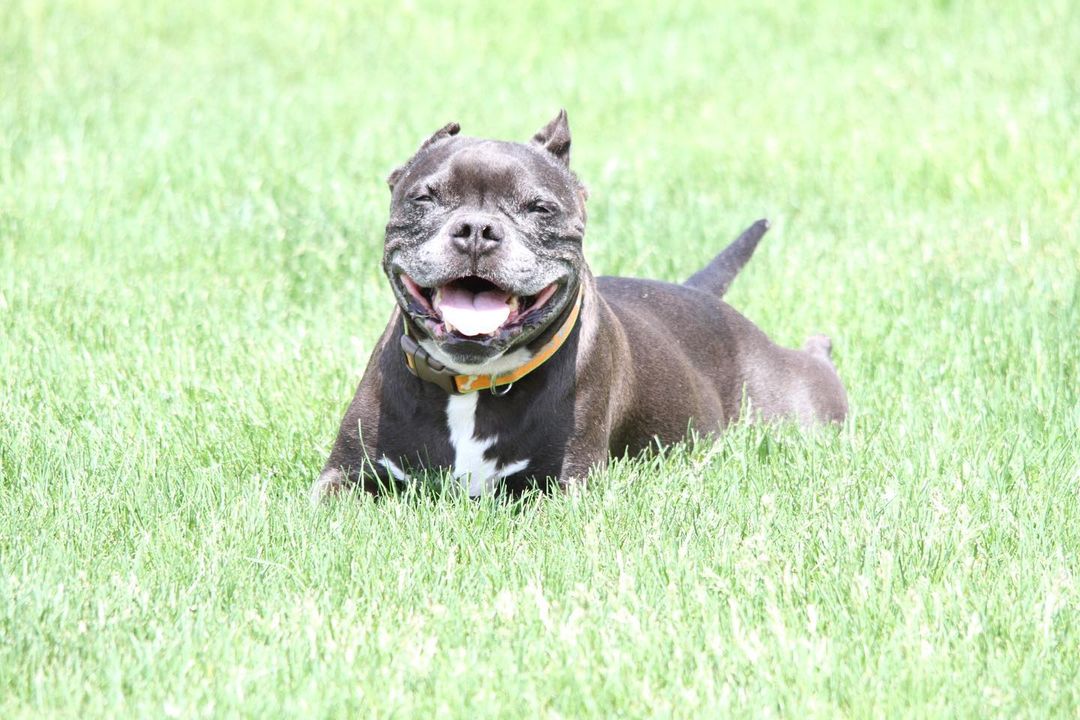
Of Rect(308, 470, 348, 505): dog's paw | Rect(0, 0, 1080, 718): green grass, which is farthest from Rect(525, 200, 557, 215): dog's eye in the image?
Rect(308, 470, 348, 505): dog's paw

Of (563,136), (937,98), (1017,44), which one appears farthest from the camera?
(1017,44)

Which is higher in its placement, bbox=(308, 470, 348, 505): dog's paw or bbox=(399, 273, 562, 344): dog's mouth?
bbox=(399, 273, 562, 344): dog's mouth

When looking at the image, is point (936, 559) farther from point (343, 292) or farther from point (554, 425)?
point (343, 292)

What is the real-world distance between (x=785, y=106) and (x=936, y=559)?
7264mm

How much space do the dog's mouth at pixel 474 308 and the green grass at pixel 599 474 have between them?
22.2 inches

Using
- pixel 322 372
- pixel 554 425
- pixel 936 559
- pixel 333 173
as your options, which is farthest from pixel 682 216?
pixel 936 559

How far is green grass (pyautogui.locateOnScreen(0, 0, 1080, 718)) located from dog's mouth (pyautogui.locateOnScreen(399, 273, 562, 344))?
564 millimetres

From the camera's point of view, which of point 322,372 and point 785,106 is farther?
point 785,106

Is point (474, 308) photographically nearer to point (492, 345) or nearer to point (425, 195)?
point (492, 345)

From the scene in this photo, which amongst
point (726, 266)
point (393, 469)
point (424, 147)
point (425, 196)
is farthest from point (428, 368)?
point (726, 266)

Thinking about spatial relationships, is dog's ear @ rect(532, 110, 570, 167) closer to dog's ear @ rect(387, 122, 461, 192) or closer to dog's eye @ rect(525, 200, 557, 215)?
dog's ear @ rect(387, 122, 461, 192)

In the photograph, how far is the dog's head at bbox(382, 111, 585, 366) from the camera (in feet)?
14.4

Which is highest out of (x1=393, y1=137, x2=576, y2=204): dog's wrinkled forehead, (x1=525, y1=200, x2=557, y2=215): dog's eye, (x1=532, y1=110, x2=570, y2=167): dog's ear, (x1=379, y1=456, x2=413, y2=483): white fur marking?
(x1=532, y1=110, x2=570, y2=167): dog's ear

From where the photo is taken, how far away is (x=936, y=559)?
13.7 ft
